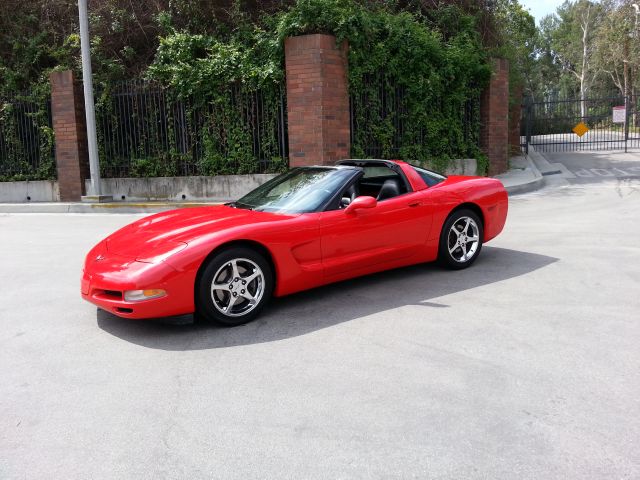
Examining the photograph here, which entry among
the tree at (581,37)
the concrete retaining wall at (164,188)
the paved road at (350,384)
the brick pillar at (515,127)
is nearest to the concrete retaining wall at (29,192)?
the concrete retaining wall at (164,188)

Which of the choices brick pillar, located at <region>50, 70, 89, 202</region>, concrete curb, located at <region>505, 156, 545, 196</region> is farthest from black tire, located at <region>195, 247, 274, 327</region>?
brick pillar, located at <region>50, 70, 89, 202</region>

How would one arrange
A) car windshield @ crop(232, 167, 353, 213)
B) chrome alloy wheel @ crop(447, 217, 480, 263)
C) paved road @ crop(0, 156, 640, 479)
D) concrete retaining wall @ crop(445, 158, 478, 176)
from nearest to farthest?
paved road @ crop(0, 156, 640, 479) → car windshield @ crop(232, 167, 353, 213) → chrome alloy wheel @ crop(447, 217, 480, 263) → concrete retaining wall @ crop(445, 158, 478, 176)

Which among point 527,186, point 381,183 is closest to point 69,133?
point 381,183

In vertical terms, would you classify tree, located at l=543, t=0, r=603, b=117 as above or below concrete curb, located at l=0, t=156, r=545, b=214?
above

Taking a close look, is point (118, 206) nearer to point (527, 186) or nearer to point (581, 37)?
point (527, 186)

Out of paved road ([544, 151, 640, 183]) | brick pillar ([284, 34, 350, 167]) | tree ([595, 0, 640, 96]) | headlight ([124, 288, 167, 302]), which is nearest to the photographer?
headlight ([124, 288, 167, 302])

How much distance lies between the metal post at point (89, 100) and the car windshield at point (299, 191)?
908 cm

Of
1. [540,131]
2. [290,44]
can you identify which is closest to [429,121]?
[290,44]

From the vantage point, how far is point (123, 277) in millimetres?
4402

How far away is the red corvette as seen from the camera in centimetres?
445

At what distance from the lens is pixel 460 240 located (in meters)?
6.31

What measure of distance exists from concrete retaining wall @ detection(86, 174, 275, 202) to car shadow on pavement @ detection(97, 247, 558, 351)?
7.91 meters

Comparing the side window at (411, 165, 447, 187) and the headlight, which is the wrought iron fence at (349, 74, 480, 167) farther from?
the headlight

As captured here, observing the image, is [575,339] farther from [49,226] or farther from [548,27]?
[548,27]
